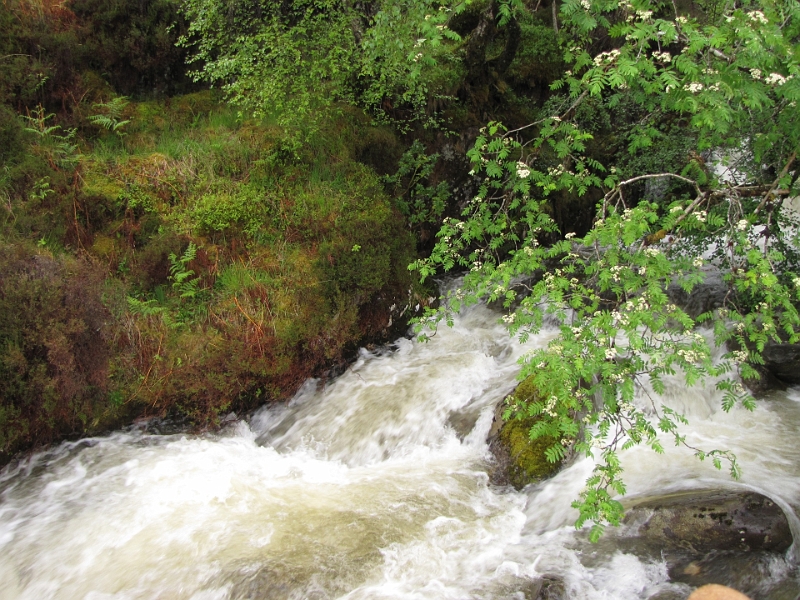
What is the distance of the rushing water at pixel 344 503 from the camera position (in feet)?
15.8

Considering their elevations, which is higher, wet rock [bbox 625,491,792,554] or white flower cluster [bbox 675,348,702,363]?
white flower cluster [bbox 675,348,702,363]

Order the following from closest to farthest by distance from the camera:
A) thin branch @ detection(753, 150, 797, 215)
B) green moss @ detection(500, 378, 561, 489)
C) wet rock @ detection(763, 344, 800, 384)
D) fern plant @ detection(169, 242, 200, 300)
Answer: thin branch @ detection(753, 150, 797, 215), green moss @ detection(500, 378, 561, 489), fern plant @ detection(169, 242, 200, 300), wet rock @ detection(763, 344, 800, 384)

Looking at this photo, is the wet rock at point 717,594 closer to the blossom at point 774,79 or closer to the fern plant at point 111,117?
the blossom at point 774,79

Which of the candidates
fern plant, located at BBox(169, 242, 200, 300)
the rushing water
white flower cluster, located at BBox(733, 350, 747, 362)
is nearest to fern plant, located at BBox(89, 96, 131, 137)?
fern plant, located at BBox(169, 242, 200, 300)

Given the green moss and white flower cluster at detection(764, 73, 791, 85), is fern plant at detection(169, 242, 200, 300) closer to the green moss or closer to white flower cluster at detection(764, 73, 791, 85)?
the green moss

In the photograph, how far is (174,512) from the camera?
5578 mm

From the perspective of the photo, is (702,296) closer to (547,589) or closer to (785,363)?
(785,363)

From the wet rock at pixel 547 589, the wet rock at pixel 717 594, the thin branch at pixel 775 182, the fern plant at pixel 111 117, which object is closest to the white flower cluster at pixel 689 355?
the wet rock at pixel 717 594

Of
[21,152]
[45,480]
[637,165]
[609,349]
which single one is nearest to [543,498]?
[609,349]

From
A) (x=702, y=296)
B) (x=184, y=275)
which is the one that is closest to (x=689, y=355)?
(x=184, y=275)

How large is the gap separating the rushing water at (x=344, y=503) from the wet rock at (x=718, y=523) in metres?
0.24

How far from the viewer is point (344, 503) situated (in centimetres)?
579

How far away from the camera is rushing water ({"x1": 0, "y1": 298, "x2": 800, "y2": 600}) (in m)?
4.82

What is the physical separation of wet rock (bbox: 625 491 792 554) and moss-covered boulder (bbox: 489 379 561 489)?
3.33 feet
